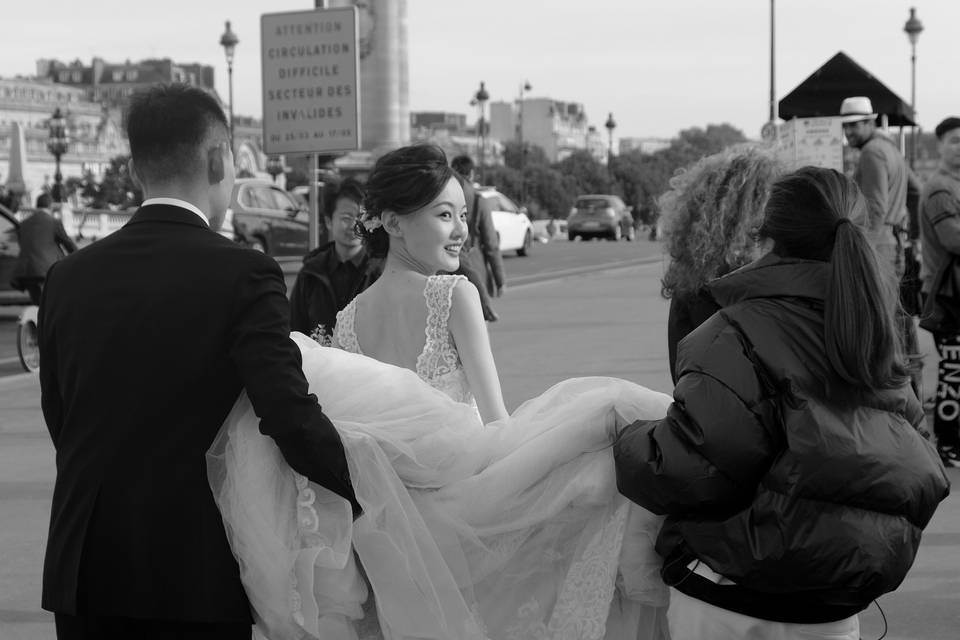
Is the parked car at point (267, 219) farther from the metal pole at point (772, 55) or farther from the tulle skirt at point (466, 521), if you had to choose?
the tulle skirt at point (466, 521)

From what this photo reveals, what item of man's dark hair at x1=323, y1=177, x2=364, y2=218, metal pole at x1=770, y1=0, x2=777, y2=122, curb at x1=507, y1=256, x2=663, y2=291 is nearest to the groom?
man's dark hair at x1=323, y1=177, x2=364, y2=218

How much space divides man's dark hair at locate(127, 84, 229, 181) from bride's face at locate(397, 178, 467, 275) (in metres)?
1.13

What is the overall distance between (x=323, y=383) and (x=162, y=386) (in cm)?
65

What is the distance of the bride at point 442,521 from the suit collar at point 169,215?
1.27 ft

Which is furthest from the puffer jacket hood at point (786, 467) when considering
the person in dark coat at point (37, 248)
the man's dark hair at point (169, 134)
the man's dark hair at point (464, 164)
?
the person in dark coat at point (37, 248)

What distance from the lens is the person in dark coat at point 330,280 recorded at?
21.3ft

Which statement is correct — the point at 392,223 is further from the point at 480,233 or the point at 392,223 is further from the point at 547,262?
the point at 547,262

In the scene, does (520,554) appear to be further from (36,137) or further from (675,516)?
(36,137)

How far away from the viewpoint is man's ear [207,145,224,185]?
281cm

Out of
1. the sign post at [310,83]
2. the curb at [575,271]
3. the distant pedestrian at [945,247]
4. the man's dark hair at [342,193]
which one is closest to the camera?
the man's dark hair at [342,193]

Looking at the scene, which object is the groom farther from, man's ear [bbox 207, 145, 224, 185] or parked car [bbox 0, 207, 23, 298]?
parked car [bbox 0, 207, 23, 298]

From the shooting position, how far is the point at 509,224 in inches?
1256

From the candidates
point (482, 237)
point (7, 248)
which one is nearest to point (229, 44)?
point (7, 248)

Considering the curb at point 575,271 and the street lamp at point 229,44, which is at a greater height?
the street lamp at point 229,44
